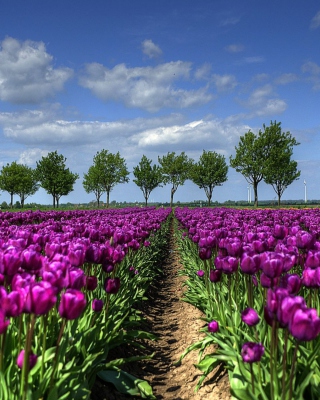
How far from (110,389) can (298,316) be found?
2604 mm

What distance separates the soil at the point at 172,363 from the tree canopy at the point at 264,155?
44922mm

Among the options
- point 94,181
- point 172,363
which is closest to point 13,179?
point 94,181

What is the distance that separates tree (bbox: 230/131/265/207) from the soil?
4520 centimetres

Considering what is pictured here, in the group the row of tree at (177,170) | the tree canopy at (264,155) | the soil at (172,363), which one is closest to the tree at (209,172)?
the row of tree at (177,170)

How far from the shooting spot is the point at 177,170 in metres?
68.6

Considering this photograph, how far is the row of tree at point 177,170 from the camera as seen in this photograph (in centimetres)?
5122

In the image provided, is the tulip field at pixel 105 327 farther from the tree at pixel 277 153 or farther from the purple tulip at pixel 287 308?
the tree at pixel 277 153

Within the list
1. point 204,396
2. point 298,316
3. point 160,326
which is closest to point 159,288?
point 160,326

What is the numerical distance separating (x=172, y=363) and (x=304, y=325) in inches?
129

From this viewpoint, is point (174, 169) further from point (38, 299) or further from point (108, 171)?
point (38, 299)

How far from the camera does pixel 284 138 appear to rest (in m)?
51.7

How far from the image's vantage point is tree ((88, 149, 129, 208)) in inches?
2484

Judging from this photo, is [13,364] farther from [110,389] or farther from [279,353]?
[279,353]

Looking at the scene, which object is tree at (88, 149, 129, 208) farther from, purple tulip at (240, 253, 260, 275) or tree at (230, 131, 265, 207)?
purple tulip at (240, 253, 260, 275)
